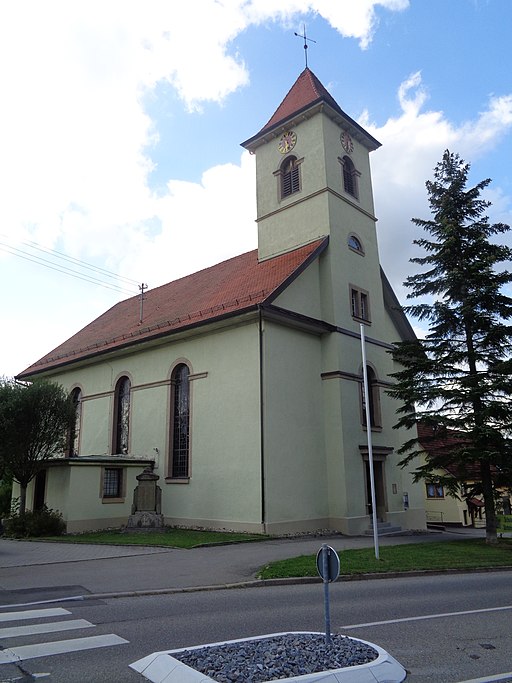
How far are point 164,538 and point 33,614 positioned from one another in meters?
9.33

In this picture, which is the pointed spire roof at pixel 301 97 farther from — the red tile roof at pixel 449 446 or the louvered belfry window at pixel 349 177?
the red tile roof at pixel 449 446

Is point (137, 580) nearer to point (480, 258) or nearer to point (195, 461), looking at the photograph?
point (195, 461)

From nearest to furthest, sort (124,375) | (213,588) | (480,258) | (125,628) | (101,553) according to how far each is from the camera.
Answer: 1. (125,628)
2. (213,588)
3. (101,553)
4. (480,258)
5. (124,375)

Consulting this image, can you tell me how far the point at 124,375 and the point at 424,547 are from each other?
14.6 metres

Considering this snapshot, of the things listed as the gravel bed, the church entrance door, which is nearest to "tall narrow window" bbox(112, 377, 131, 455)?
the church entrance door

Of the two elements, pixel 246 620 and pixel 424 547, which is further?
pixel 424 547

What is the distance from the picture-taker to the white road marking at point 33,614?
7578mm

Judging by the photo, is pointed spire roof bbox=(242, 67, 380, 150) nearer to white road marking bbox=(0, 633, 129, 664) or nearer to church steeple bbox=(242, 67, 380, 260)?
church steeple bbox=(242, 67, 380, 260)

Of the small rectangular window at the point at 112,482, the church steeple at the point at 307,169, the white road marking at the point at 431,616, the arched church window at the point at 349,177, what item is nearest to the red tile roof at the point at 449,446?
the white road marking at the point at 431,616

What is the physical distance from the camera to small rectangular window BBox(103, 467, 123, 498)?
68.1ft

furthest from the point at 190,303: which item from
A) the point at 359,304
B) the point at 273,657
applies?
the point at 273,657

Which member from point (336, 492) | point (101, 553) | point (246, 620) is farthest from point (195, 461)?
point (246, 620)

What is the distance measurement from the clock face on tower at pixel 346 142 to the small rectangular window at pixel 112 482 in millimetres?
16581

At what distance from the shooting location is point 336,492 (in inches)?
790
